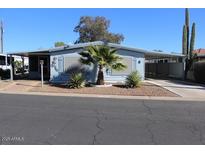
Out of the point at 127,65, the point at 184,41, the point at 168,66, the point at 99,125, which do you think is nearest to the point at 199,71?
the point at 184,41

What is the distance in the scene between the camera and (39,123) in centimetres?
874

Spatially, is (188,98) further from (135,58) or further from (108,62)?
(135,58)

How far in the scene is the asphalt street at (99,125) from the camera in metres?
7.00

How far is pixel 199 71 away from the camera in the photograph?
986 inches

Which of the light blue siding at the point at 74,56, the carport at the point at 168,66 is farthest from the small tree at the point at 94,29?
the light blue siding at the point at 74,56

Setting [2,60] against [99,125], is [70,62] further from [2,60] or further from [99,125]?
[99,125]

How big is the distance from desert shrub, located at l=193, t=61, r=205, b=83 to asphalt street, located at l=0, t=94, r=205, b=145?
1265cm

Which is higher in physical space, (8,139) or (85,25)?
(85,25)

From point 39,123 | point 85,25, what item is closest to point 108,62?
point 39,123

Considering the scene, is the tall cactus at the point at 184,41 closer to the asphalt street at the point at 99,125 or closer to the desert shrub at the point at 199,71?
the desert shrub at the point at 199,71

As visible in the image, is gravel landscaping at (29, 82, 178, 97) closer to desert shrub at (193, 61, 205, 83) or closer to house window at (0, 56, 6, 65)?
desert shrub at (193, 61, 205, 83)

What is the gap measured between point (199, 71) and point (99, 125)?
1823 cm
